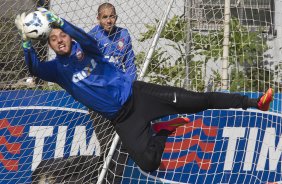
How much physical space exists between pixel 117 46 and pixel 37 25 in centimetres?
157

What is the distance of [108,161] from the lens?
21.5 ft

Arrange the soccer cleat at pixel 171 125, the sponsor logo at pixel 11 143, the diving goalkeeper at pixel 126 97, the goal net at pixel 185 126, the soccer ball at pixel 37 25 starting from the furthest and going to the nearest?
1. the sponsor logo at pixel 11 143
2. the goal net at pixel 185 126
3. the soccer cleat at pixel 171 125
4. the diving goalkeeper at pixel 126 97
5. the soccer ball at pixel 37 25

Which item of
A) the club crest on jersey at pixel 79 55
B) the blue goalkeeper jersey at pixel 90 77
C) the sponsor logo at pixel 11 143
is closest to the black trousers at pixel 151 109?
the blue goalkeeper jersey at pixel 90 77

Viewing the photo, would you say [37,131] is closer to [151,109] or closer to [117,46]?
[117,46]

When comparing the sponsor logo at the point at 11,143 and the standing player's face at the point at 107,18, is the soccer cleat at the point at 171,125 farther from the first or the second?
the sponsor logo at the point at 11,143

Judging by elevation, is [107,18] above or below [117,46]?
above

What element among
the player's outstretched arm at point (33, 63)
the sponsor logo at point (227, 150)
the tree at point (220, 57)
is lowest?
the sponsor logo at point (227, 150)

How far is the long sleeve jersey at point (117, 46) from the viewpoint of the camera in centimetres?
656

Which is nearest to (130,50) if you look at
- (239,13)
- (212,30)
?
(212,30)

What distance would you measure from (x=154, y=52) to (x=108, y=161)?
4.02 ft

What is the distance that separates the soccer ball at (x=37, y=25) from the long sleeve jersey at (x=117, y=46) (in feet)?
4.67

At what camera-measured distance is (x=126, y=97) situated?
5.68m

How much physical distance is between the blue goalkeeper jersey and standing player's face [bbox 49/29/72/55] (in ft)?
0.27

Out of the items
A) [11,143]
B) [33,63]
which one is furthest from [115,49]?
[11,143]
